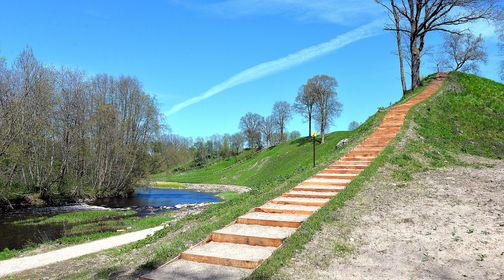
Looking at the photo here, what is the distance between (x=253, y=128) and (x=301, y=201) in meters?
98.9

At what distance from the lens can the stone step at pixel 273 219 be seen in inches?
316

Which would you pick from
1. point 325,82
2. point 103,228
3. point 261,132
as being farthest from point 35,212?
point 261,132

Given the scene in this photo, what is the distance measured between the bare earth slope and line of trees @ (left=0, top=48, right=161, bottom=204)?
2669 centimetres

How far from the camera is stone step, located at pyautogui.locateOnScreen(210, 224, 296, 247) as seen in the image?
7.14 metres

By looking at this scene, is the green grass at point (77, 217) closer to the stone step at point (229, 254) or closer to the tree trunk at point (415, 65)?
the stone step at point (229, 254)

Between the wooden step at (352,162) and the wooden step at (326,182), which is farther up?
the wooden step at (352,162)

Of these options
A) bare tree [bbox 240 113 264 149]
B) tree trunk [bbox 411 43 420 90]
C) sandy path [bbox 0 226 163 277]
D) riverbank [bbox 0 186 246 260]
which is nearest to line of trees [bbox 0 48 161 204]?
riverbank [bbox 0 186 246 260]

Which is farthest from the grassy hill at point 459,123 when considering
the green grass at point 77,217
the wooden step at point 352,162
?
the green grass at point 77,217

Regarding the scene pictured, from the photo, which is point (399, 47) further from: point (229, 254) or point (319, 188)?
point (229, 254)

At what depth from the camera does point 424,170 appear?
12109mm

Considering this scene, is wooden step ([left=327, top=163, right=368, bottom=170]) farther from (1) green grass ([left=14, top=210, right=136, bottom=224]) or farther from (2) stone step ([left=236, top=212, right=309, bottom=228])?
(1) green grass ([left=14, top=210, right=136, bottom=224])

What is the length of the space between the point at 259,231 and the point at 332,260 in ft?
6.33

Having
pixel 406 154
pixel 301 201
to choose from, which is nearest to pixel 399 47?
pixel 406 154

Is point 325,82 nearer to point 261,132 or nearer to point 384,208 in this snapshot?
point 261,132
